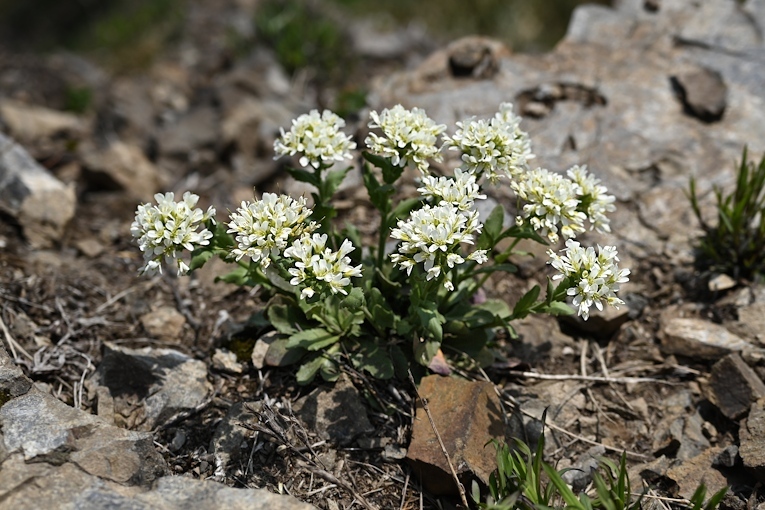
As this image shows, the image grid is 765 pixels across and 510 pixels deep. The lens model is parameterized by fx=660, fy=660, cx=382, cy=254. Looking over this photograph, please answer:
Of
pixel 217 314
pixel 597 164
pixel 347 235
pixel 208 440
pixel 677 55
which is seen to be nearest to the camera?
pixel 208 440

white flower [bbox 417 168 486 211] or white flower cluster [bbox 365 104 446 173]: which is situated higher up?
white flower cluster [bbox 365 104 446 173]

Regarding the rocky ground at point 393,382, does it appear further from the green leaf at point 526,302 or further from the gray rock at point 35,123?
the green leaf at point 526,302

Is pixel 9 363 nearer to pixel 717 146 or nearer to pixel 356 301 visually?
pixel 356 301

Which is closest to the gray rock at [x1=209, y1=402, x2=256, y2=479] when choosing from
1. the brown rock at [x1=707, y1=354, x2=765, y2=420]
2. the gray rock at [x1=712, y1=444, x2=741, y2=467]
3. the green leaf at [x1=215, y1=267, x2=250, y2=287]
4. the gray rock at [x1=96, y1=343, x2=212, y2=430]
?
the gray rock at [x1=96, y1=343, x2=212, y2=430]

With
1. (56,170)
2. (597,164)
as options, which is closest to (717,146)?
(597,164)

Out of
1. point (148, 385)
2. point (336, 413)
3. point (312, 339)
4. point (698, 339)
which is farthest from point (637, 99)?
point (148, 385)

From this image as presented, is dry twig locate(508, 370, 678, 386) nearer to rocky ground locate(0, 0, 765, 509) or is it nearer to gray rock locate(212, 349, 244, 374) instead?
rocky ground locate(0, 0, 765, 509)
